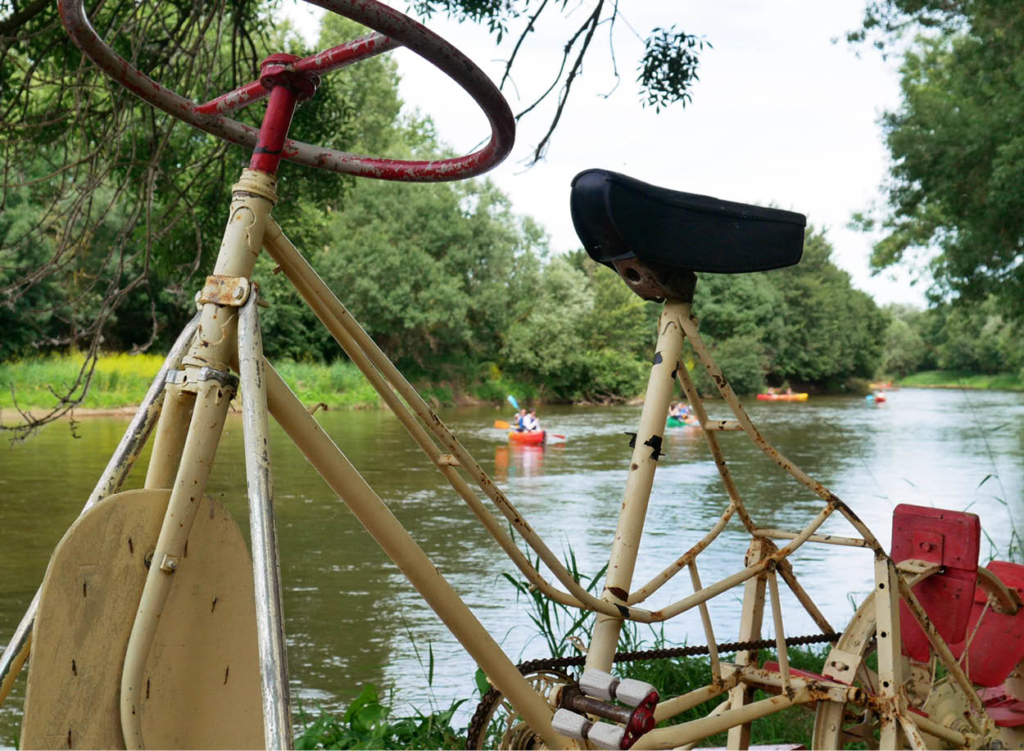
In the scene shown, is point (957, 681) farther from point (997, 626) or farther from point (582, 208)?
point (582, 208)

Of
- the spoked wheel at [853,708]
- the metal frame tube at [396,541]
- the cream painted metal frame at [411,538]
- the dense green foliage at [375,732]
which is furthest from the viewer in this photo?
the dense green foliage at [375,732]

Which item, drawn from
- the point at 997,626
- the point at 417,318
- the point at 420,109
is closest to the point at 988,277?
the point at 997,626

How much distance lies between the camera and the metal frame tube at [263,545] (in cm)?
91

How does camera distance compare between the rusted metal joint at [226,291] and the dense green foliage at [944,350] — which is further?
the dense green foliage at [944,350]

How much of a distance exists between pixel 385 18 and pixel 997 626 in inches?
82.3

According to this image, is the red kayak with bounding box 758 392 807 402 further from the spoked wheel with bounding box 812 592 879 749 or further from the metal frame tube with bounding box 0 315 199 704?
the metal frame tube with bounding box 0 315 199 704

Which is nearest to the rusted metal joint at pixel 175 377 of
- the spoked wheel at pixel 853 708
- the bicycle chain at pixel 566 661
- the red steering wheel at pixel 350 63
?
the red steering wheel at pixel 350 63

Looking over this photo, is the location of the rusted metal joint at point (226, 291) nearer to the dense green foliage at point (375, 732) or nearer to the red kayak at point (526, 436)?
the dense green foliage at point (375, 732)

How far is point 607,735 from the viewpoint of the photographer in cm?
148

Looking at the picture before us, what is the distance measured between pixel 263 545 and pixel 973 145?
25.6ft

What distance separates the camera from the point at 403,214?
28.7m

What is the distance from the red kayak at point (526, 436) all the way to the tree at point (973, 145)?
7.10 m

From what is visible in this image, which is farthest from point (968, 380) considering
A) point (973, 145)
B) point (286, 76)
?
point (286, 76)

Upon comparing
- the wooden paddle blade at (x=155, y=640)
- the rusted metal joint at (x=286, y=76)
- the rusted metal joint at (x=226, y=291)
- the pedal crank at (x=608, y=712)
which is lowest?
the pedal crank at (x=608, y=712)
